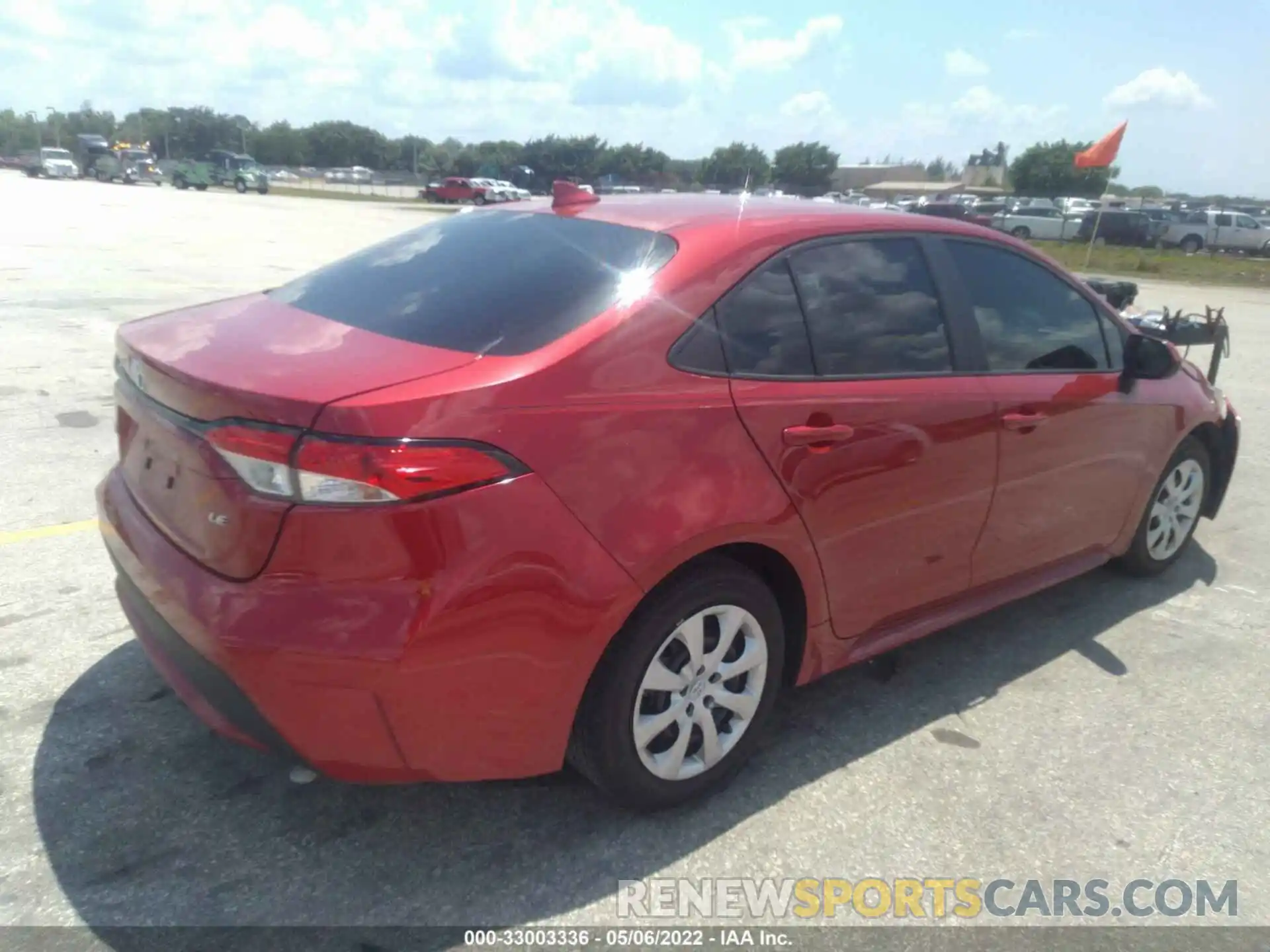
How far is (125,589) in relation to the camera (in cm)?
279

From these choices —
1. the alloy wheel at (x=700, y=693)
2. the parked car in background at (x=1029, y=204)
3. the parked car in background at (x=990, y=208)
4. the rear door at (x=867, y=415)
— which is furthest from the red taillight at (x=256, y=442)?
the parked car in background at (x=1029, y=204)

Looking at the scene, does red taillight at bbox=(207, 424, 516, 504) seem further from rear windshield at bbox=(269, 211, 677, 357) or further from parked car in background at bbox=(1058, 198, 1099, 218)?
parked car in background at bbox=(1058, 198, 1099, 218)

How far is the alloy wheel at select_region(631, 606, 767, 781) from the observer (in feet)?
8.87

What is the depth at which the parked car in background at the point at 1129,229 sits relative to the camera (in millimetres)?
38031

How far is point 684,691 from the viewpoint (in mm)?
2764

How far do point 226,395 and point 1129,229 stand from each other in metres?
42.0

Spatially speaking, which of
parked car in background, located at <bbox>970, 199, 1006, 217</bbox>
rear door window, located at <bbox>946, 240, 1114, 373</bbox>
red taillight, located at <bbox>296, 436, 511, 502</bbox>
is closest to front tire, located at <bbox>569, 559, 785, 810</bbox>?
red taillight, located at <bbox>296, 436, 511, 502</bbox>

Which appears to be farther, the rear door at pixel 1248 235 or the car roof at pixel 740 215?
the rear door at pixel 1248 235

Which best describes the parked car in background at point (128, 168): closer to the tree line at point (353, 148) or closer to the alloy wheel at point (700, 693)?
the tree line at point (353, 148)

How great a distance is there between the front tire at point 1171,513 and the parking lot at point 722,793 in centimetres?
15

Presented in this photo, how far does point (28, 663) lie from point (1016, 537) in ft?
11.6

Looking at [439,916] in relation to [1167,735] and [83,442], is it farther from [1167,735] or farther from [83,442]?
[83,442]

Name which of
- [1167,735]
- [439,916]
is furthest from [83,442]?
[1167,735]

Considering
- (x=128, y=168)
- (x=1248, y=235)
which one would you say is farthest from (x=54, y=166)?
(x=1248, y=235)
